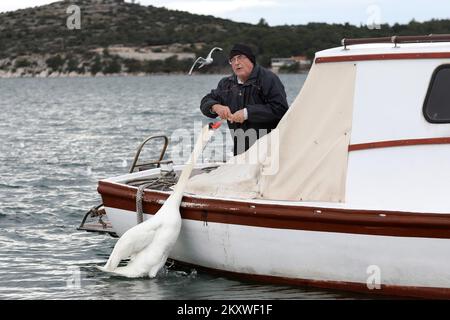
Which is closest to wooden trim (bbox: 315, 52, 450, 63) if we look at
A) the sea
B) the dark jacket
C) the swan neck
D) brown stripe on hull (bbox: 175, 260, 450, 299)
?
the dark jacket

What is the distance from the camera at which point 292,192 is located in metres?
10.2

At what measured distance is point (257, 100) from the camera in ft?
36.6

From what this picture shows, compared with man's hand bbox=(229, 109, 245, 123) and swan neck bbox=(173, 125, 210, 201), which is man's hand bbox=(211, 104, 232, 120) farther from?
swan neck bbox=(173, 125, 210, 201)

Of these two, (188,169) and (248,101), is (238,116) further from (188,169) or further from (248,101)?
(188,169)

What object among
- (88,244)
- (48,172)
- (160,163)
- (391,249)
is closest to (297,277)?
(391,249)

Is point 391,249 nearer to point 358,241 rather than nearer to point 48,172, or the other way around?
point 358,241

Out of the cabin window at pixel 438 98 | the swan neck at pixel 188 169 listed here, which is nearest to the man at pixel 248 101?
the swan neck at pixel 188 169

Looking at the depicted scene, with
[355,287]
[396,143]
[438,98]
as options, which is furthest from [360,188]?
[438,98]

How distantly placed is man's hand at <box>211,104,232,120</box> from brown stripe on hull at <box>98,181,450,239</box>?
1010 mm

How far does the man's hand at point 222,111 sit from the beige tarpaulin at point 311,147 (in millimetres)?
568

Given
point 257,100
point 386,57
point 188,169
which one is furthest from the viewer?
point 257,100

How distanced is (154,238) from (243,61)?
7.19 ft

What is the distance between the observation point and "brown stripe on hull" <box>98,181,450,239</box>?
9.33 meters

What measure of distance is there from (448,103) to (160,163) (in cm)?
457
